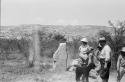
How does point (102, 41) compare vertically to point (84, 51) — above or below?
above

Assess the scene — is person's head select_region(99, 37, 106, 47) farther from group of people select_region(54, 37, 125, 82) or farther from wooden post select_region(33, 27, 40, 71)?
wooden post select_region(33, 27, 40, 71)

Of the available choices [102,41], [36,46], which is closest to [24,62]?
[36,46]

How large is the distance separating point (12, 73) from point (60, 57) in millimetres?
2705

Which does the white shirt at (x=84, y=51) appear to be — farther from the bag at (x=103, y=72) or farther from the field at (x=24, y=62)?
the field at (x=24, y=62)

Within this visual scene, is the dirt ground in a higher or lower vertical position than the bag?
lower

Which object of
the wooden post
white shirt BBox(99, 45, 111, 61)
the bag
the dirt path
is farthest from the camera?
the wooden post

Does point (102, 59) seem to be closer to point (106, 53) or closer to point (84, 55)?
point (106, 53)

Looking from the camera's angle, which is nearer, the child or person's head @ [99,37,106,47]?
person's head @ [99,37,106,47]

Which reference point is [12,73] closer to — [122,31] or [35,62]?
[35,62]

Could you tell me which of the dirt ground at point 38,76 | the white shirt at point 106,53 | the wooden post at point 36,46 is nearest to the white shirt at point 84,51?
the white shirt at point 106,53

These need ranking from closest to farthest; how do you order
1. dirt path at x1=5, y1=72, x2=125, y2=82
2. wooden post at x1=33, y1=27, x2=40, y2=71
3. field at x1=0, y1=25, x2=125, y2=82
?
dirt path at x1=5, y1=72, x2=125, y2=82 < field at x1=0, y1=25, x2=125, y2=82 < wooden post at x1=33, y1=27, x2=40, y2=71

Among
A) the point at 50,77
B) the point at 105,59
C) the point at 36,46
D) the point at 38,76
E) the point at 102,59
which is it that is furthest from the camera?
the point at 36,46

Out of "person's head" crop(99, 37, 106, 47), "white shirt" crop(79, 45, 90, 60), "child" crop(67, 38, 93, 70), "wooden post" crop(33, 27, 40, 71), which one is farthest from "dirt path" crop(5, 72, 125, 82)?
"person's head" crop(99, 37, 106, 47)

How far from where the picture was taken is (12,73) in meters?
16.9
